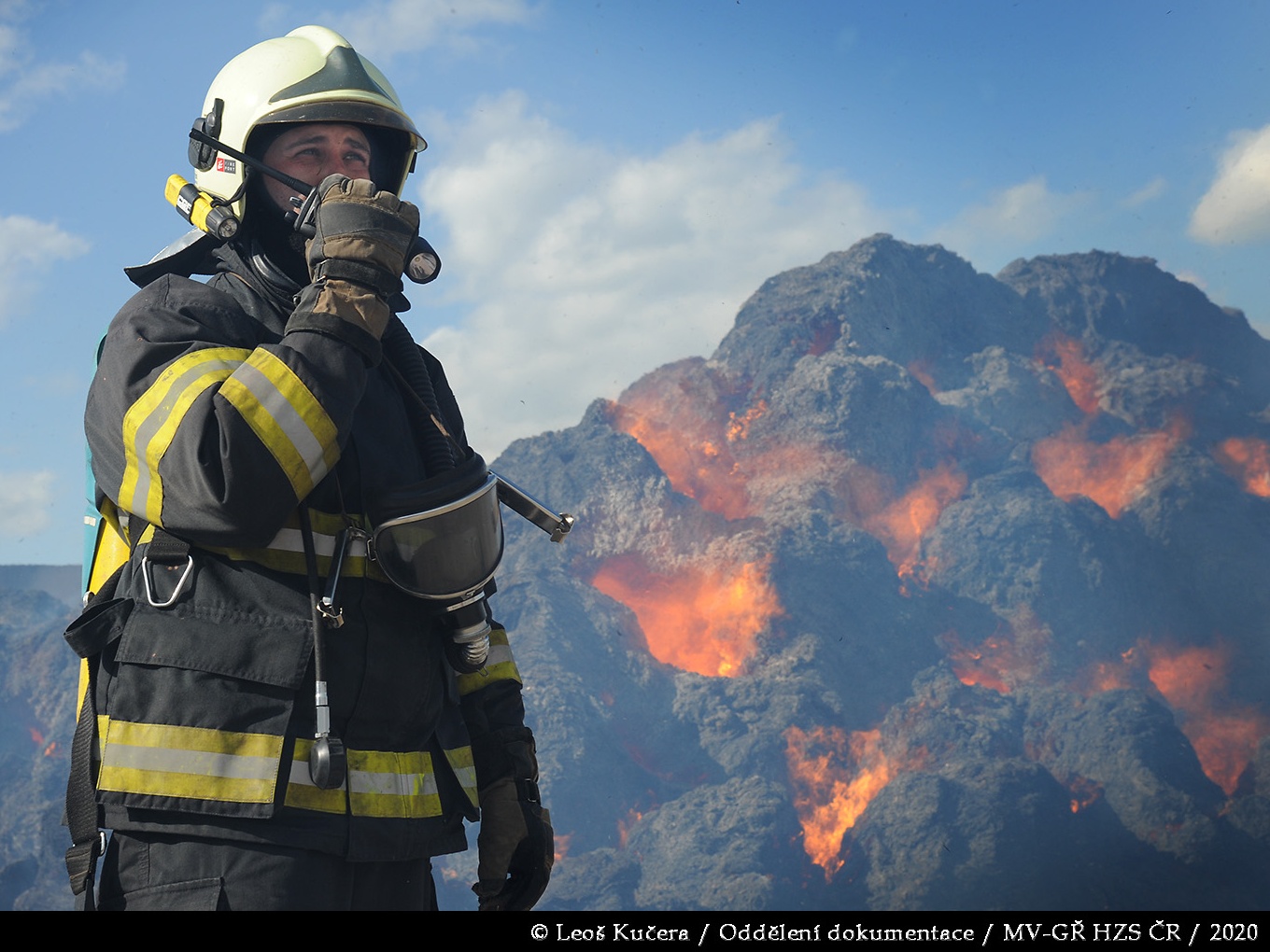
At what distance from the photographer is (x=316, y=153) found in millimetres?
2508

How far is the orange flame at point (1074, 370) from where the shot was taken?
4000 cm

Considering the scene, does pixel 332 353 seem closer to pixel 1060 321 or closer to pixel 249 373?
pixel 249 373

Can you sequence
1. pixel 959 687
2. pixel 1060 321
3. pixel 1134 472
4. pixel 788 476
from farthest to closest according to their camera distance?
pixel 1060 321 < pixel 1134 472 < pixel 788 476 < pixel 959 687

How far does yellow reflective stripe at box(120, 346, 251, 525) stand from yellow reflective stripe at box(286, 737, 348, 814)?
0.50m

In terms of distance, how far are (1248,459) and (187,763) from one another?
42788 mm

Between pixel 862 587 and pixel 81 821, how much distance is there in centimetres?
2946

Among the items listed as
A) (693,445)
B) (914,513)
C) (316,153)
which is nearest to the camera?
(316,153)

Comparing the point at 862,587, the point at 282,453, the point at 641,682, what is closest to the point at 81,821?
the point at 282,453

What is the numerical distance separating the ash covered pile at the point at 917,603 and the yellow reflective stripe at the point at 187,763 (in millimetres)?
21273

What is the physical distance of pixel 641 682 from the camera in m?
28.0

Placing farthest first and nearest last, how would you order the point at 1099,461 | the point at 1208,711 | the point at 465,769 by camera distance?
the point at 1099,461, the point at 1208,711, the point at 465,769

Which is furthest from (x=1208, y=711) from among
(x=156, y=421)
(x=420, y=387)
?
(x=156, y=421)

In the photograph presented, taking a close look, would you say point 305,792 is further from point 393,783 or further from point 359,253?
point 359,253

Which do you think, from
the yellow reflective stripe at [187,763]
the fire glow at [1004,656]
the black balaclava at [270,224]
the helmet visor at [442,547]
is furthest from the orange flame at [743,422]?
the yellow reflective stripe at [187,763]
